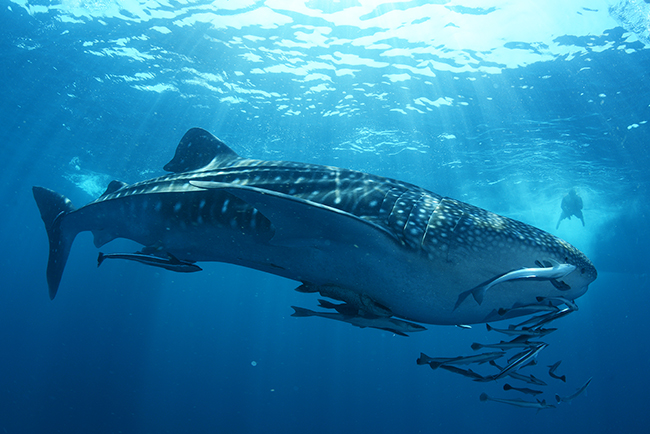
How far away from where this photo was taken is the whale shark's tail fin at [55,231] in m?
4.68

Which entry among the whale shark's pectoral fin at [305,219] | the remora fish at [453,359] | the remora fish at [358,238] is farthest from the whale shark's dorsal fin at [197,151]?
the remora fish at [453,359]

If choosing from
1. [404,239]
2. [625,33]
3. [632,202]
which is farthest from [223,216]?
[632,202]

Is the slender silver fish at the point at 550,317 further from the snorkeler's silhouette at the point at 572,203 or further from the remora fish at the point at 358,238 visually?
the snorkeler's silhouette at the point at 572,203

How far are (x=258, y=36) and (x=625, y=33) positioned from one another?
12.9 metres

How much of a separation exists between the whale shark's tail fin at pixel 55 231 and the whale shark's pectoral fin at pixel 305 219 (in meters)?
3.87

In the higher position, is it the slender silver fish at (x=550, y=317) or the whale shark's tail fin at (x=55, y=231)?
the slender silver fish at (x=550, y=317)

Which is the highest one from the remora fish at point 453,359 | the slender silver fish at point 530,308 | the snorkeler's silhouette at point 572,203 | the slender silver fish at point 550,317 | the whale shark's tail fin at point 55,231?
the slender silver fish at point 530,308

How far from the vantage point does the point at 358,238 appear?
7.64ft

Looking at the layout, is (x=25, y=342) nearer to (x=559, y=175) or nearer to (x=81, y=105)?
(x=81, y=105)

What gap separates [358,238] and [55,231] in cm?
497

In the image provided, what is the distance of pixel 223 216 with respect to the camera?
3.12 metres

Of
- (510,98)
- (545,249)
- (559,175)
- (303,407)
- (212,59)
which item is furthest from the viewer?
(303,407)

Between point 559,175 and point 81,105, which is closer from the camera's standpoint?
point 81,105

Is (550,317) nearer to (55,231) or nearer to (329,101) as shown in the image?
(55,231)
